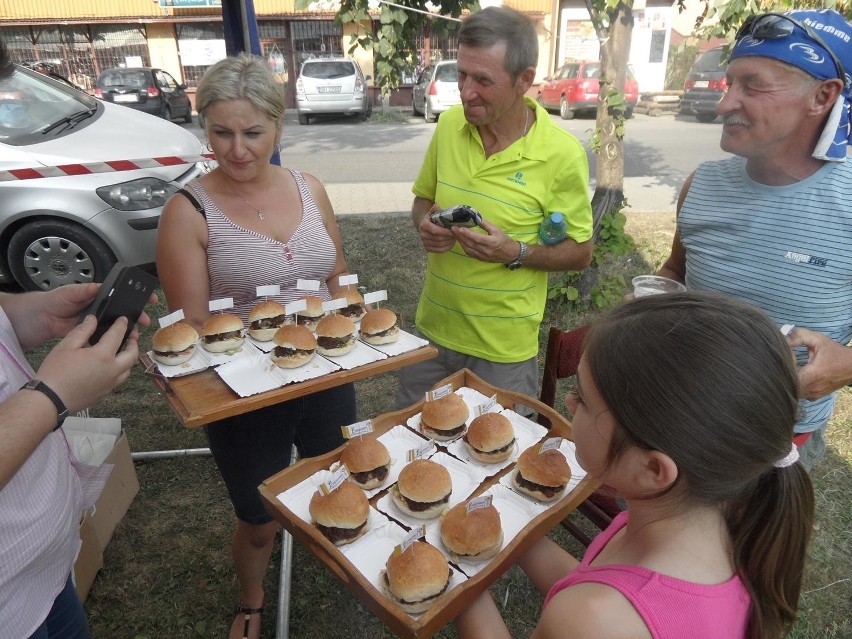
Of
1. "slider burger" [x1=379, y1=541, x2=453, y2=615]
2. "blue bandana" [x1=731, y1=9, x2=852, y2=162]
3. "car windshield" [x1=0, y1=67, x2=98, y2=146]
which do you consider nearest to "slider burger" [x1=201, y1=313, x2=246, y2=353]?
"slider burger" [x1=379, y1=541, x2=453, y2=615]

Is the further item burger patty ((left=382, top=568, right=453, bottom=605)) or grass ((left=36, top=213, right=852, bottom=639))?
grass ((left=36, top=213, right=852, bottom=639))

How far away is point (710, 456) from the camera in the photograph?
103cm

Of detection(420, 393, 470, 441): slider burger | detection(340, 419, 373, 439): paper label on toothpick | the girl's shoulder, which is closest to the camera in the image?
the girl's shoulder

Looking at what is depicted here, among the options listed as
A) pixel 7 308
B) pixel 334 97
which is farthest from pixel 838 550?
pixel 334 97

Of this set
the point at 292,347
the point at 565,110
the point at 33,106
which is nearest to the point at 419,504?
the point at 292,347

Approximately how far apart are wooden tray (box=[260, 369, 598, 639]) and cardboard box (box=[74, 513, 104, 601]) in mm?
1585

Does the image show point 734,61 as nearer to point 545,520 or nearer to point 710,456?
point 710,456

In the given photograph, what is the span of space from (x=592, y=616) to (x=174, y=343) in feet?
5.48

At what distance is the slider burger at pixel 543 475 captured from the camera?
1.62 m

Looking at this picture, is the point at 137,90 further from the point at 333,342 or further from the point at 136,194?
the point at 333,342

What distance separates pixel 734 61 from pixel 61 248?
5.46 m

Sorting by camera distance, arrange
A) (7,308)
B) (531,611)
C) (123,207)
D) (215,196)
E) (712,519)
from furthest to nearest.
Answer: (123,207) → (531,611) → (215,196) → (7,308) → (712,519)

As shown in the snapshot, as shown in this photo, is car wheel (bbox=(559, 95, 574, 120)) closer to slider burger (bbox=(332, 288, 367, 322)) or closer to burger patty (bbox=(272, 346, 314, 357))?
slider burger (bbox=(332, 288, 367, 322))

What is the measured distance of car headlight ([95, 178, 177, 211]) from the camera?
16.3 ft
